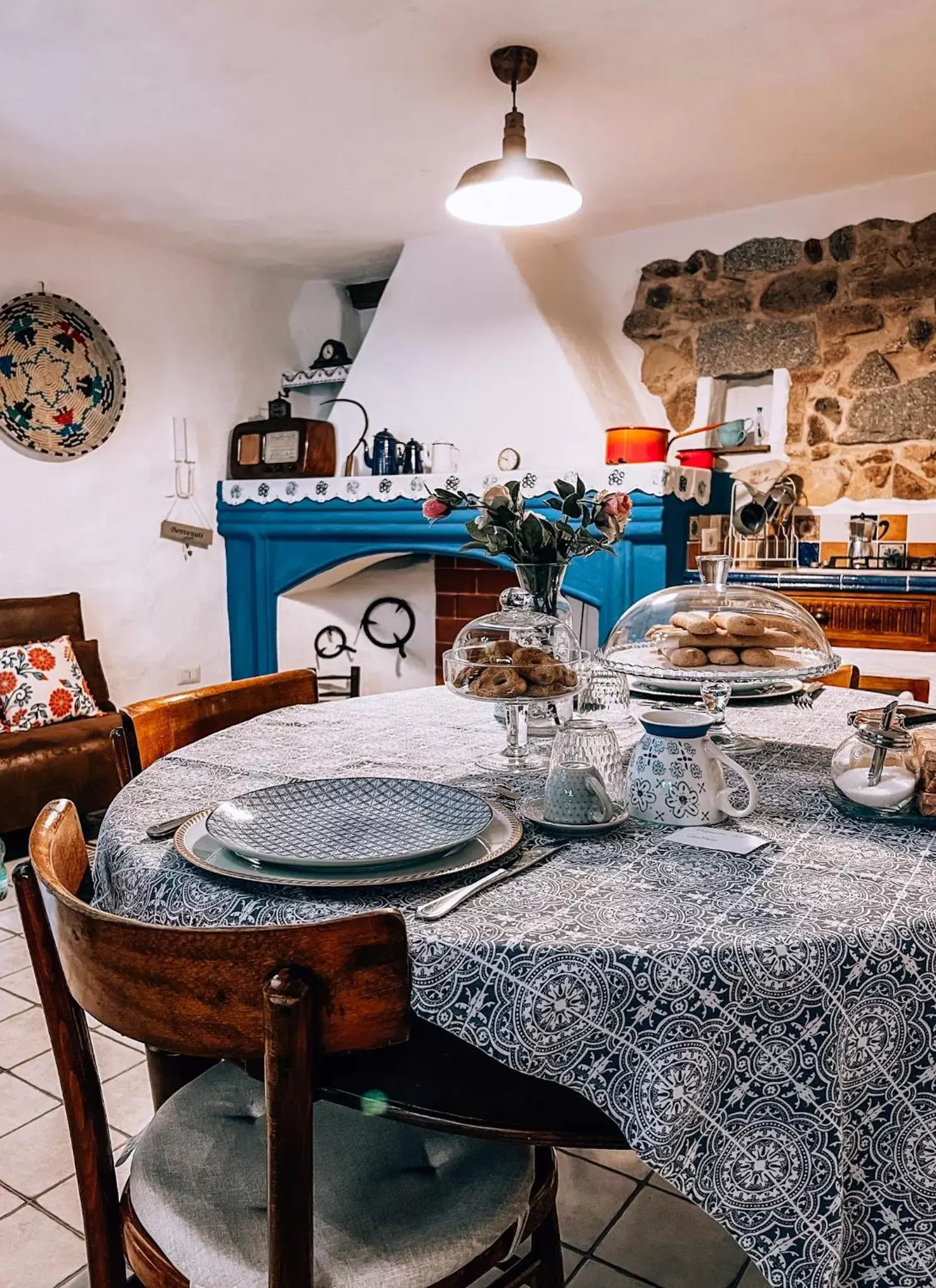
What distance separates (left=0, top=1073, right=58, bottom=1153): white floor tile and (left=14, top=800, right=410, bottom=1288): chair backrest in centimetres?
123

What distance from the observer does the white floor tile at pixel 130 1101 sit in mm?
1822

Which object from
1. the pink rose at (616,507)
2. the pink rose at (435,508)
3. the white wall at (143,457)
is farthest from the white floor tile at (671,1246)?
the white wall at (143,457)

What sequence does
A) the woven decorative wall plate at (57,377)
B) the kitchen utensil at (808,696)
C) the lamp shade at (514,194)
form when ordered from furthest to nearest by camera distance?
the woven decorative wall plate at (57,377)
the lamp shade at (514,194)
the kitchen utensil at (808,696)

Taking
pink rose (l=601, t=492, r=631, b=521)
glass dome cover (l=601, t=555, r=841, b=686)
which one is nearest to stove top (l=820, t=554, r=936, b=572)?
glass dome cover (l=601, t=555, r=841, b=686)

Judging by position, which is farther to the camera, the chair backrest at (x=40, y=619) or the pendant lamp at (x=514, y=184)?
the chair backrest at (x=40, y=619)

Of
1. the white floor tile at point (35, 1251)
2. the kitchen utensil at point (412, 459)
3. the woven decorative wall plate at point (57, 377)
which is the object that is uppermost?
the woven decorative wall plate at point (57, 377)

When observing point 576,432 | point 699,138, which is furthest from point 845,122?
point 576,432

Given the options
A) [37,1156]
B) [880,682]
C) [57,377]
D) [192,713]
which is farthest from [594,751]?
[57,377]

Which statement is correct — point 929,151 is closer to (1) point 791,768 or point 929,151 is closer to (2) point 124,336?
(1) point 791,768

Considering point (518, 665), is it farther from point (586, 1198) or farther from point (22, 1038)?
point (22, 1038)

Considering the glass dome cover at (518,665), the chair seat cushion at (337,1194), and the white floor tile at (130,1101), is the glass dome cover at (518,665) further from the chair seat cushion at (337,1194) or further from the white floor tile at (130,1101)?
the white floor tile at (130,1101)

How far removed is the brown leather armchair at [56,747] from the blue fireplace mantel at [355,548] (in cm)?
106

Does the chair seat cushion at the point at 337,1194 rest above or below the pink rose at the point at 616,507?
below

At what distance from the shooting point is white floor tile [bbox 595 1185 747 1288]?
1426 millimetres
